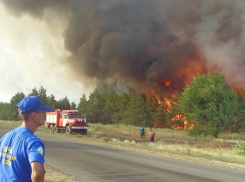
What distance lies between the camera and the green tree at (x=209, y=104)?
28641mm

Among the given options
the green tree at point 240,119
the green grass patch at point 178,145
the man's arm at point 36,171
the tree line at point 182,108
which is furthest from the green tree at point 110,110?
the man's arm at point 36,171

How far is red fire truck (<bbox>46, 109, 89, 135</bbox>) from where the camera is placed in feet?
78.7

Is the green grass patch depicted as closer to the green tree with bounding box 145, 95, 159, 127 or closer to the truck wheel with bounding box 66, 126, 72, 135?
the truck wheel with bounding box 66, 126, 72, 135

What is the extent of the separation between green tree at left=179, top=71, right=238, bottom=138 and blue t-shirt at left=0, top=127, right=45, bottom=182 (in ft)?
91.2

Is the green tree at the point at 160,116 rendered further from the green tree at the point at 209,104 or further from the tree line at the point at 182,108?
the green tree at the point at 209,104

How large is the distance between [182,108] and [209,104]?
9.51 feet

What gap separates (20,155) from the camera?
216 centimetres

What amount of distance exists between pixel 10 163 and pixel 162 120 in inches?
1921

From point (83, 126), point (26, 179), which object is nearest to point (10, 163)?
point (26, 179)

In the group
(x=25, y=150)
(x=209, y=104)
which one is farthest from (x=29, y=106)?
(x=209, y=104)

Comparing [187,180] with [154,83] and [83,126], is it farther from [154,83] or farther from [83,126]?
[154,83]

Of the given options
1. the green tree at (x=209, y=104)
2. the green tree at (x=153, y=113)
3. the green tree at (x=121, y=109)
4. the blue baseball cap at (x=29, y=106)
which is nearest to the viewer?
the blue baseball cap at (x=29, y=106)

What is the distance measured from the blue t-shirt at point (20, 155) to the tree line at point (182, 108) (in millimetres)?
27850

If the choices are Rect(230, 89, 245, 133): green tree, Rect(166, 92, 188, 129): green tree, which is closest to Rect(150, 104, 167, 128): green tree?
Rect(166, 92, 188, 129): green tree
